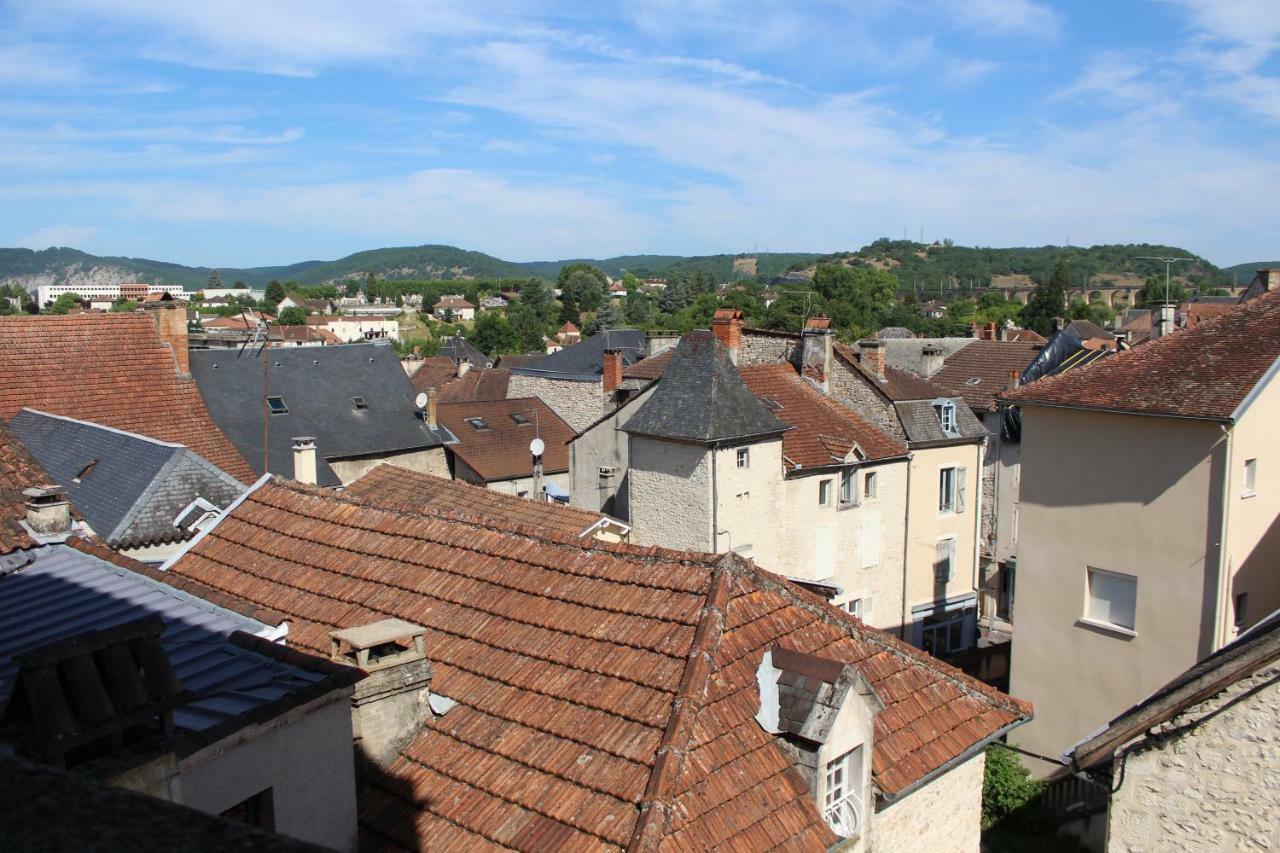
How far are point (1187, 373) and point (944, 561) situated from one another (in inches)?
506

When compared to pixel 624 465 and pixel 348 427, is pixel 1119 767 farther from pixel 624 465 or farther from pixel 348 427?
pixel 348 427

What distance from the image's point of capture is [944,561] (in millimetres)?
27250

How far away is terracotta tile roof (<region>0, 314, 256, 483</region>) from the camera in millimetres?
19500

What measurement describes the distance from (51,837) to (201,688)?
4.68 metres

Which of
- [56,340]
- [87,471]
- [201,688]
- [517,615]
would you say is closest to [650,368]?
[56,340]

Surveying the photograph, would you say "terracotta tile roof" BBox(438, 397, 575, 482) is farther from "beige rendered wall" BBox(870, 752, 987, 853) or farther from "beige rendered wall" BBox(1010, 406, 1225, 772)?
"beige rendered wall" BBox(870, 752, 987, 853)

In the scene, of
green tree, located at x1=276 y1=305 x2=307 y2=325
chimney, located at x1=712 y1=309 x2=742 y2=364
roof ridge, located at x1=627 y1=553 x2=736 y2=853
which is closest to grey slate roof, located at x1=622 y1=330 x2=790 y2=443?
chimney, located at x1=712 y1=309 x2=742 y2=364

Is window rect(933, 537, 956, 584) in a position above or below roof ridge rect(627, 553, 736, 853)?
below

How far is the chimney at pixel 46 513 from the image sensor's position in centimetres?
785

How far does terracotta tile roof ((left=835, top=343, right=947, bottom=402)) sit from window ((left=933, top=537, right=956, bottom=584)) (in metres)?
4.10

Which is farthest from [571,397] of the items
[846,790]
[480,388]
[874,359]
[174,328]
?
[846,790]

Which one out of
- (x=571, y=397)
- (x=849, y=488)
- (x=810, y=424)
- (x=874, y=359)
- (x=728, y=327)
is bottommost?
(x=849, y=488)

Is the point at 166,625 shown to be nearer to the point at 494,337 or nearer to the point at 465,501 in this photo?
the point at 465,501

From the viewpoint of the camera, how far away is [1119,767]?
8391 millimetres
